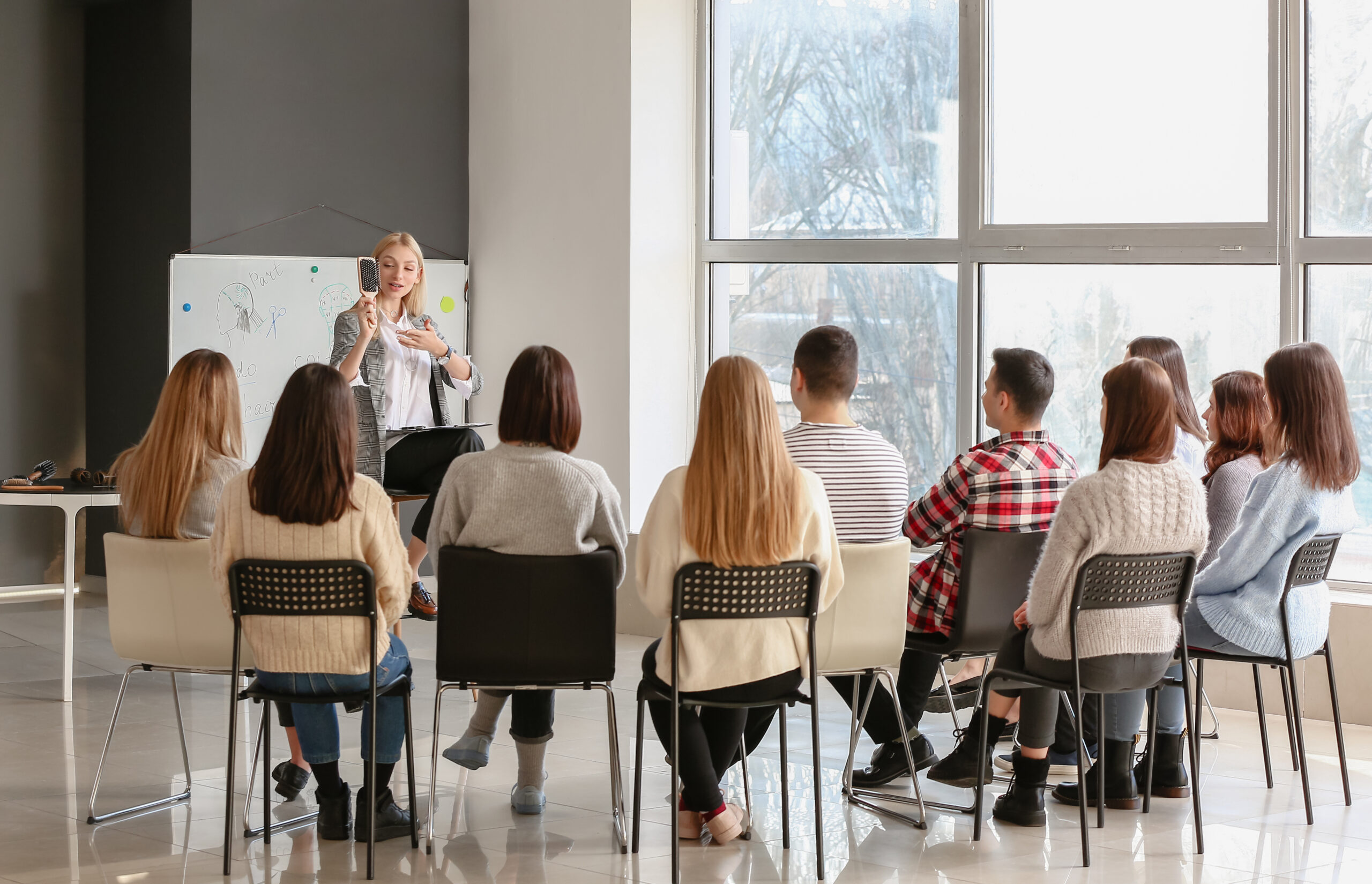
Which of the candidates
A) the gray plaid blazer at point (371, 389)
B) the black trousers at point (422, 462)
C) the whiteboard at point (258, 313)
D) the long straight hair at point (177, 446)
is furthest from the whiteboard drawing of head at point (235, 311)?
the long straight hair at point (177, 446)

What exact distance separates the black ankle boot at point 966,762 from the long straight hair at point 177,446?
221 cm

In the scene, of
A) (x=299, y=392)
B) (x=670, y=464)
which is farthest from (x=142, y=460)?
(x=670, y=464)

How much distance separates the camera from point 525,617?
338cm

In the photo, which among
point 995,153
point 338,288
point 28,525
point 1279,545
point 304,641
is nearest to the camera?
point 304,641

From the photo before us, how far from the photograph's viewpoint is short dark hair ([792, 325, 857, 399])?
3764 mm

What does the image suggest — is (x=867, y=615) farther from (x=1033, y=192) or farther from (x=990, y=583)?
(x=1033, y=192)

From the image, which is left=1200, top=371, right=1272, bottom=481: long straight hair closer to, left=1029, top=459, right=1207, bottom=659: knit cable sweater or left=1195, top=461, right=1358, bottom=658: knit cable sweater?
left=1195, top=461, right=1358, bottom=658: knit cable sweater

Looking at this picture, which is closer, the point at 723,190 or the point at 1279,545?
the point at 1279,545

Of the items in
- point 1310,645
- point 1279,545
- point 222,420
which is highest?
point 222,420

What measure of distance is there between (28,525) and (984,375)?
4940 millimetres

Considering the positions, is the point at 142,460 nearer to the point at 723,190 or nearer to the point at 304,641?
the point at 304,641

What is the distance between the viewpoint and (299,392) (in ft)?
10.6

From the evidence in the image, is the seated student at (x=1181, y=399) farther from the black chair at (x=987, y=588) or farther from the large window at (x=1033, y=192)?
the large window at (x=1033, y=192)

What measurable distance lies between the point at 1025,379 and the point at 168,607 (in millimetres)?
2353
